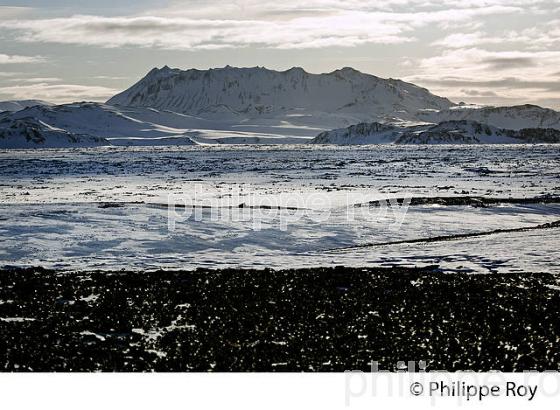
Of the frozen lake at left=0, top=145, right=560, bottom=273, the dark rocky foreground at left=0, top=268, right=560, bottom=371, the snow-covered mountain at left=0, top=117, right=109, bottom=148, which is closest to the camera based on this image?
the dark rocky foreground at left=0, top=268, right=560, bottom=371

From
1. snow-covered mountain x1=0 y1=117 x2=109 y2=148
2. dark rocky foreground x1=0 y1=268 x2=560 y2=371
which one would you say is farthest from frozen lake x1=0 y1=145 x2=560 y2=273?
snow-covered mountain x1=0 y1=117 x2=109 y2=148

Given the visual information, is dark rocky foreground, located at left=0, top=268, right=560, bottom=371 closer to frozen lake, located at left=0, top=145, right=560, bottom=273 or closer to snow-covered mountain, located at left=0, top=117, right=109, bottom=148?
frozen lake, located at left=0, top=145, right=560, bottom=273

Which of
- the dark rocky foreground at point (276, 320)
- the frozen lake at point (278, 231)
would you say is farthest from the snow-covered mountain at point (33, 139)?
the dark rocky foreground at point (276, 320)

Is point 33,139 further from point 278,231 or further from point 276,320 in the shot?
point 276,320

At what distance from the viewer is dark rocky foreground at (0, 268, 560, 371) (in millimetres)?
10570

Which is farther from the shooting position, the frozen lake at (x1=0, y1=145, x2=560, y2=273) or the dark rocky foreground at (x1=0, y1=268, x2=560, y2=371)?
the frozen lake at (x1=0, y1=145, x2=560, y2=273)

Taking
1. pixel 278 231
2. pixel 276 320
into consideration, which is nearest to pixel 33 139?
pixel 278 231

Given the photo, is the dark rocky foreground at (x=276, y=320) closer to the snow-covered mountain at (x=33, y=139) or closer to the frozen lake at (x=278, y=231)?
the frozen lake at (x=278, y=231)

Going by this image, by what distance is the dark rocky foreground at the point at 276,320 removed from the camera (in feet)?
34.7

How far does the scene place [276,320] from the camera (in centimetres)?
1256
